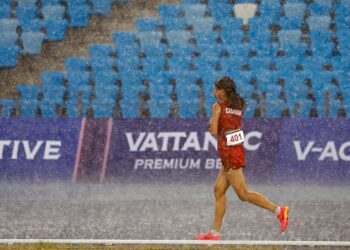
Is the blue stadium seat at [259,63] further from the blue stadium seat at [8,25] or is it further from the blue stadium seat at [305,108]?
the blue stadium seat at [8,25]

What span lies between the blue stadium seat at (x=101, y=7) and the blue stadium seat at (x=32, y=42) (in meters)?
1.24

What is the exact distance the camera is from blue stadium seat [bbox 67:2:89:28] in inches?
672

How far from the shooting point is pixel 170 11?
1706 centimetres

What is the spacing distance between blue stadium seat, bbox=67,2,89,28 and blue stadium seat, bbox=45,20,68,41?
18cm

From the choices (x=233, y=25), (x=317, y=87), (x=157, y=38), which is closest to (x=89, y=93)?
(x=157, y=38)

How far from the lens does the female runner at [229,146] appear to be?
8.16 meters

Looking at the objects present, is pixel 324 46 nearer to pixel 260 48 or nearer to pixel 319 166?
pixel 260 48

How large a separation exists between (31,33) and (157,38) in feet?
8.33

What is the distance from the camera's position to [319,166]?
41.1 ft

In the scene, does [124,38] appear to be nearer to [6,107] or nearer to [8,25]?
[8,25]

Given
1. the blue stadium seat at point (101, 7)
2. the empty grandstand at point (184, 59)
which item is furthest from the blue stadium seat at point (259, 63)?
the blue stadium seat at point (101, 7)

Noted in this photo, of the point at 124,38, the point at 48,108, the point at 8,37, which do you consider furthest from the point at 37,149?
the point at 8,37

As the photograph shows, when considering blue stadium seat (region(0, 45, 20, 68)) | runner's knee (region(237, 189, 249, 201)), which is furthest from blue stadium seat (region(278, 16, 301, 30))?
runner's knee (region(237, 189, 249, 201))

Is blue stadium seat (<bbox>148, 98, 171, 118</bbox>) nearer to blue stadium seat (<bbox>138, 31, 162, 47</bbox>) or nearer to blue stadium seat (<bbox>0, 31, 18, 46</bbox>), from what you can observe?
blue stadium seat (<bbox>138, 31, 162, 47</bbox>)
